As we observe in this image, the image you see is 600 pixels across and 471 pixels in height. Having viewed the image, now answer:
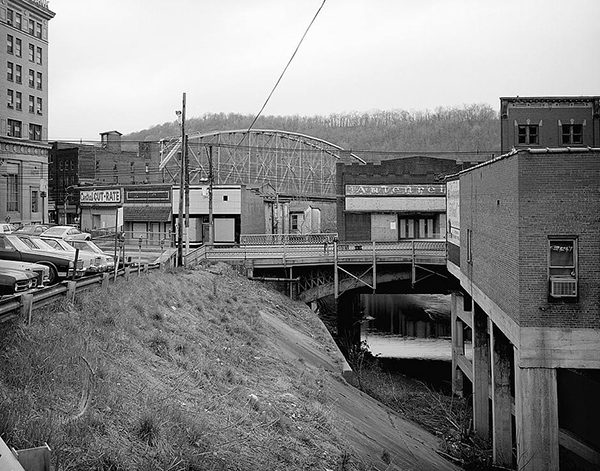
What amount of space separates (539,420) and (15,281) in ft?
44.7

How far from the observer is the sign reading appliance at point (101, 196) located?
63.3 meters

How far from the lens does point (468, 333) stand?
4784cm

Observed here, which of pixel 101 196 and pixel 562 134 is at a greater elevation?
pixel 562 134

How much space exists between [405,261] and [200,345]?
2392 centimetres

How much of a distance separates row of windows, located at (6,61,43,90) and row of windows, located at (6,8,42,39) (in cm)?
57

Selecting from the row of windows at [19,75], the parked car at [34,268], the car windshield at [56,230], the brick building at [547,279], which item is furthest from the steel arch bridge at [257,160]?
the row of windows at [19,75]

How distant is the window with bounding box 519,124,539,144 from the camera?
41.8m

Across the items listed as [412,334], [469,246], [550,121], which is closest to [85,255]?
[469,246]

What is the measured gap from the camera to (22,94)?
32.5 feet

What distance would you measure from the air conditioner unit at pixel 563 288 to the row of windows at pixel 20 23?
1316 cm

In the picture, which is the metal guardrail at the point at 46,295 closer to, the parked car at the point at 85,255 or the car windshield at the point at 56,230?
the parked car at the point at 85,255

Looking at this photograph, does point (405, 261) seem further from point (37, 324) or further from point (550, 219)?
point (37, 324)

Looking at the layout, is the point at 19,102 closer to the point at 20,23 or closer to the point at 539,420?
the point at 20,23

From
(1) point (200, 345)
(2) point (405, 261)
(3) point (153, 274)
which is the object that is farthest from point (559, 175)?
(2) point (405, 261)
